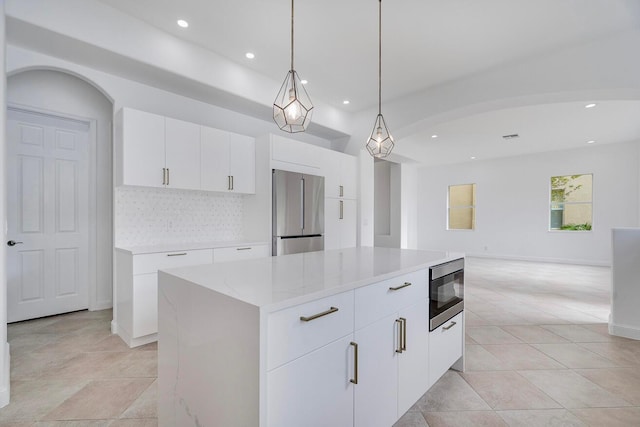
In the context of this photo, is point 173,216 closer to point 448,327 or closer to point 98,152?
point 98,152

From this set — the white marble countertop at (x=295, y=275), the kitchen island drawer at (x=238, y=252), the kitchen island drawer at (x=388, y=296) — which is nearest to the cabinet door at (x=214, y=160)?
the kitchen island drawer at (x=238, y=252)

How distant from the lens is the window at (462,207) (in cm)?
908

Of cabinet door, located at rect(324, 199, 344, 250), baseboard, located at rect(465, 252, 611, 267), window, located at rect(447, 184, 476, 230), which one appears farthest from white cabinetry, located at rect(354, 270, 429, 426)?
window, located at rect(447, 184, 476, 230)

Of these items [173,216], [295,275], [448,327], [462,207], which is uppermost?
[462,207]

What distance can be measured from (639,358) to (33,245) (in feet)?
19.5

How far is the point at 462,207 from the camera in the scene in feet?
30.4

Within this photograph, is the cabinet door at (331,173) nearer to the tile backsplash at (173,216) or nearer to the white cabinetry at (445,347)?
the tile backsplash at (173,216)

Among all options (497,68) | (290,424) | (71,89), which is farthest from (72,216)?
(497,68)

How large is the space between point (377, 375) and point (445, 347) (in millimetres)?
843

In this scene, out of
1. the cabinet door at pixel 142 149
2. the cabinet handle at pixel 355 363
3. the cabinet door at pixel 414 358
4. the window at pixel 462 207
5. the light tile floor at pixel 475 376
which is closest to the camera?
the cabinet handle at pixel 355 363

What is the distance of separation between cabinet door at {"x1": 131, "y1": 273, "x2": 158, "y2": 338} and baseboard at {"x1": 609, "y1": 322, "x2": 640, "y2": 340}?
4438mm

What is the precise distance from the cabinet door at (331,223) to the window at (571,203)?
642 cm

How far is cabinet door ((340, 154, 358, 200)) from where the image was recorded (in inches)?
191

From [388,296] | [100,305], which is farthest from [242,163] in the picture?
[388,296]
